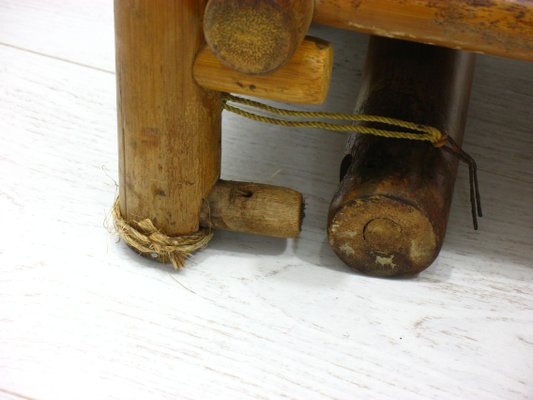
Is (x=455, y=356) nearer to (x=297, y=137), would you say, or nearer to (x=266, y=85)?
(x=266, y=85)

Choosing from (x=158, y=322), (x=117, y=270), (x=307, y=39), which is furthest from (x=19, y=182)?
(x=307, y=39)

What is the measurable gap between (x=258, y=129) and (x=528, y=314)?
49cm

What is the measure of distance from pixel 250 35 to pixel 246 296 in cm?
31

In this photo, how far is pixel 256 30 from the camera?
2.89ft

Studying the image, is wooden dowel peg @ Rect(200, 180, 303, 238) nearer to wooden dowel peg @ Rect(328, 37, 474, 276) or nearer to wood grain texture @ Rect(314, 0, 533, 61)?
wooden dowel peg @ Rect(328, 37, 474, 276)

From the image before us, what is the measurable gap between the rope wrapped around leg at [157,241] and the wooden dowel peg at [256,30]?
0.77 feet

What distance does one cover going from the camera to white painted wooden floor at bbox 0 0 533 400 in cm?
93

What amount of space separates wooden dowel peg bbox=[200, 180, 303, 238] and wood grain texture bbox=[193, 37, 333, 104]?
5.5 inches

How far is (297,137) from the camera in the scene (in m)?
1.33

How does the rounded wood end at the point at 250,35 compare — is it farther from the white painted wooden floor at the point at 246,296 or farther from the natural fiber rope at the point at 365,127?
the white painted wooden floor at the point at 246,296

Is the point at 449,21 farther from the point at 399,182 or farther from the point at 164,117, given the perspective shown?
the point at 164,117

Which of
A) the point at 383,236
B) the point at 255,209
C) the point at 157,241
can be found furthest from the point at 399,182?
the point at 157,241

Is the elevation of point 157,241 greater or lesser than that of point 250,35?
lesser

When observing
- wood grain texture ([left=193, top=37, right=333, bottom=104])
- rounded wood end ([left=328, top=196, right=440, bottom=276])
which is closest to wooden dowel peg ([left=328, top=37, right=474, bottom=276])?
rounded wood end ([left=328, top=196, right=440, bottom=276])
